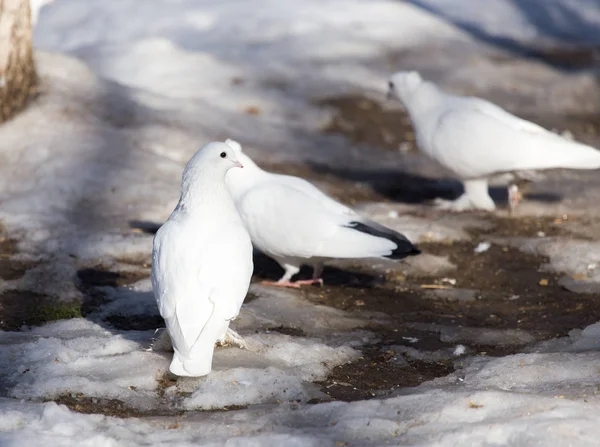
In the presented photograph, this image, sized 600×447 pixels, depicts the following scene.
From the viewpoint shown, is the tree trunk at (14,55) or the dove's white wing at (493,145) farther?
the tree trunk at (14,55)

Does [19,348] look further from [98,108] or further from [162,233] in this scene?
[98,108]

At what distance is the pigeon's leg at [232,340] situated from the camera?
4270mm

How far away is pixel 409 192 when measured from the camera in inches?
315

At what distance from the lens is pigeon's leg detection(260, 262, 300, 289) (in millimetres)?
5617

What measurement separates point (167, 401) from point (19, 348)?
87 cm

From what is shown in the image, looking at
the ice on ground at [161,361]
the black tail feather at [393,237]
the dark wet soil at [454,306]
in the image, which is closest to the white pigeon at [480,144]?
the dark wet soil at [454,306]

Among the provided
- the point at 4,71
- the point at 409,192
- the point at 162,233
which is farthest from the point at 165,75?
the point at 162,233

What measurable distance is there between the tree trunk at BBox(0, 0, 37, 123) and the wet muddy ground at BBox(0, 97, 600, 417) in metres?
1.98

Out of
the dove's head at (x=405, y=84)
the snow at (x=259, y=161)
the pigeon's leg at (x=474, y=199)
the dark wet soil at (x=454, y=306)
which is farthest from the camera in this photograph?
the dove's head at (x=405, y=84)

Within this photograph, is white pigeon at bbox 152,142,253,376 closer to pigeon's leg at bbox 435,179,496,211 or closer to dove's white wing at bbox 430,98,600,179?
dove's white wing at bbox 430,98,600,179

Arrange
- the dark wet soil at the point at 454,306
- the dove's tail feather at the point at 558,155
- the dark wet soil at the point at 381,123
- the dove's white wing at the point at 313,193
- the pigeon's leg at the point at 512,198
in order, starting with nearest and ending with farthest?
the dark wet soil at the point at 454,306
the dove's white wing at the point at 313,193
the dove's tail feather at the point at 558,155
the pigeon's leg at the point at 512,198
the dark wet soil at the point at 381,123

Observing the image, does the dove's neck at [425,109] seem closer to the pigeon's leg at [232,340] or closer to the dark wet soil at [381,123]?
the dark wet soil at [381,123]

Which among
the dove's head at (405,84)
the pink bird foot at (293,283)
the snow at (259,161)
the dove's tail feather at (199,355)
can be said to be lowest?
the pink bird foot at (293,283)

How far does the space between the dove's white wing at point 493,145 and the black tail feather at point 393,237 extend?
1.82 metres
